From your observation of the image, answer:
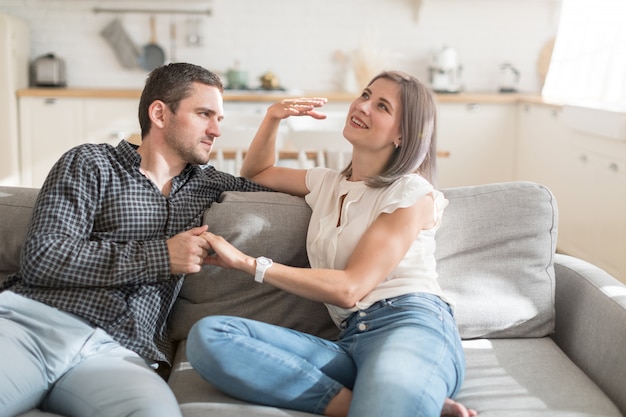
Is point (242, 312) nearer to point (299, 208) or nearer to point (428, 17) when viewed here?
point (299, 208)

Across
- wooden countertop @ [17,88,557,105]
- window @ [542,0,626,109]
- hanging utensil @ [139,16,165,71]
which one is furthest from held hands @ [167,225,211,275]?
hanging utensil @ [139,16,165,71]

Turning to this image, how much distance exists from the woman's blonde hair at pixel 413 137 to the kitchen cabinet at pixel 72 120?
3.74 metres

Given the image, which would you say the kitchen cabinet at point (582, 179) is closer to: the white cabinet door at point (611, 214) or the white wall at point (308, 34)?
the white cabinet door at point (611, 214)

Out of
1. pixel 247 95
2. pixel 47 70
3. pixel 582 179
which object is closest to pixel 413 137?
pixel 582 179

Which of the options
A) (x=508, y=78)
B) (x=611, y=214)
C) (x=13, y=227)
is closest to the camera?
(x=13, y=227)

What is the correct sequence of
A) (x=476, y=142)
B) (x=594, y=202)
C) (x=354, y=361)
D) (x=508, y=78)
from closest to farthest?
(x=354, y=361) → (x=594, y=202) → (x=476, y=142) → (x=508, y=78)

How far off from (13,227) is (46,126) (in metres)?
3.63

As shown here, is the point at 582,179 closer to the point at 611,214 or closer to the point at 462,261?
the point at 611,214

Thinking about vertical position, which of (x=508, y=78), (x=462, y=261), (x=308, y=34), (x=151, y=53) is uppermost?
(x=308, y=34)

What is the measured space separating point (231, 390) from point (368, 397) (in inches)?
13.6

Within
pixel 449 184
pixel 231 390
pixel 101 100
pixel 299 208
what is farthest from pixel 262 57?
pixel 231 390

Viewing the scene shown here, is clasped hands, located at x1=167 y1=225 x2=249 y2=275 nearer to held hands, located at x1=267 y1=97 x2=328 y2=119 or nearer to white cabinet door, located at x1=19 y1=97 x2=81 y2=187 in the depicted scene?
held hands, located at x1=267 y1=97 x2=328 y2=119

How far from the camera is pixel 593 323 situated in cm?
214

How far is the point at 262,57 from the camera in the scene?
244 inches
